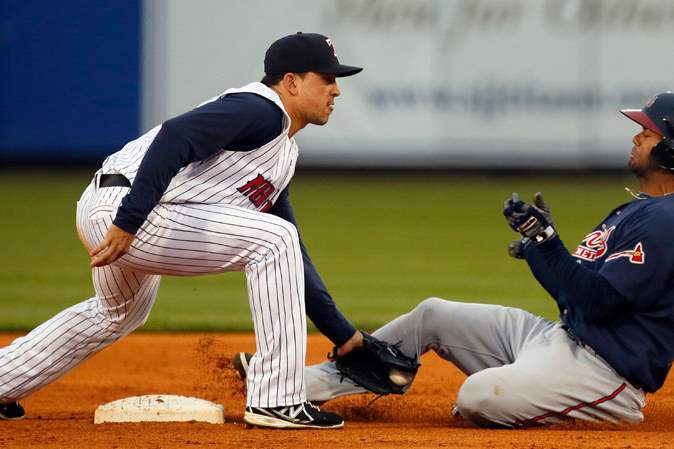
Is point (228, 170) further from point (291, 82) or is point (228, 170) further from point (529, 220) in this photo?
point (529, 220)

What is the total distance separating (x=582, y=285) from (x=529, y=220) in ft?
0.94

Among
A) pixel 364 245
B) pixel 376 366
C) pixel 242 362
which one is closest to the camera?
pixel 376 366

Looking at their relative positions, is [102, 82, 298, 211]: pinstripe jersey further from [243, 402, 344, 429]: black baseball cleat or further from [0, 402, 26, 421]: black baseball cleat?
[0, 402, 26, 421]: black baseball cleat

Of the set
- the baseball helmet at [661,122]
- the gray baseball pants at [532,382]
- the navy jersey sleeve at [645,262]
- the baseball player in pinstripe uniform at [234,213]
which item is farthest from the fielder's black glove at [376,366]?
the baseball helmet at [661,122]

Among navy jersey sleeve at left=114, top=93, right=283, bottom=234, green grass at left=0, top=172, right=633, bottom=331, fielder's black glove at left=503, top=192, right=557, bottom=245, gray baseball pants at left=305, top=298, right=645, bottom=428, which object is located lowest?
green grass at left=0, top=172, right=633, bottom=331

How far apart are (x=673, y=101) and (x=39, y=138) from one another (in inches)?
580

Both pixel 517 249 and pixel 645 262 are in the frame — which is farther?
pixel 517 249

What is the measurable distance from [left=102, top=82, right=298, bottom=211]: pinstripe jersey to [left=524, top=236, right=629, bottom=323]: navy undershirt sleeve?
957 millimetres

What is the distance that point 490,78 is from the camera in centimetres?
1750

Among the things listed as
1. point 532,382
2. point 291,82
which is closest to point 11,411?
point 291,82

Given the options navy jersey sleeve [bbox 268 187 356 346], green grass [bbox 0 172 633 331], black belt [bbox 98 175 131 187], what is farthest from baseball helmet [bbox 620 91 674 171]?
green grass [bbox 0 172 633 331]

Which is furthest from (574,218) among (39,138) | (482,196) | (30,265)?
(39,138)

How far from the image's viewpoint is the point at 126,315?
15.1 feet

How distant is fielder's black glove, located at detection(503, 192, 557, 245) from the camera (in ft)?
13.5
